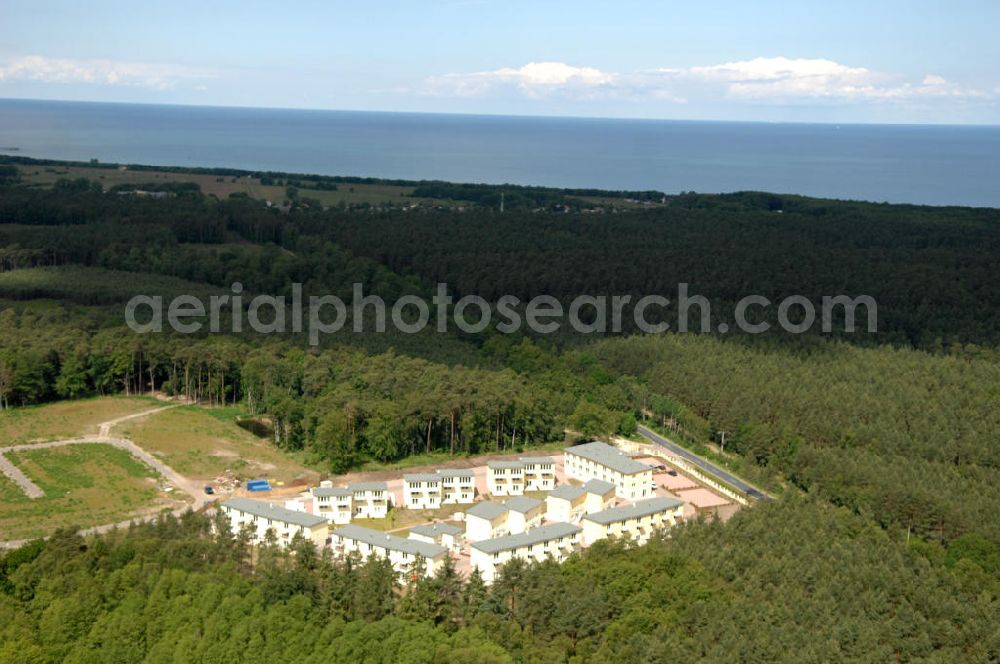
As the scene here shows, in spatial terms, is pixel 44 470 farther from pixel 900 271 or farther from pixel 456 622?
pixel 900 271

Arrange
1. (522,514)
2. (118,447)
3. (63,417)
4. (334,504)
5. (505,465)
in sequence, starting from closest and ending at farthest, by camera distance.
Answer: (522,514), (334,504), (505,465), (118,447), (63,417)

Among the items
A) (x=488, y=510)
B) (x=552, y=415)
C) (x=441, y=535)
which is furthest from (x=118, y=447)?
(x=552, y=415)

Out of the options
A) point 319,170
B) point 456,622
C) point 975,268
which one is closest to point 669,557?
point 456,622

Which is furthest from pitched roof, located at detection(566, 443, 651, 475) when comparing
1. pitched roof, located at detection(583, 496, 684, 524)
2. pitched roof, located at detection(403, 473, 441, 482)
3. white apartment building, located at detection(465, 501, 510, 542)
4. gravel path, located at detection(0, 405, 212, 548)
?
gravel path, located at detection(0, 405, 212, 548)

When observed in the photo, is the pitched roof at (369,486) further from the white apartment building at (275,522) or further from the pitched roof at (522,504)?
the pitched roof at (522,504)

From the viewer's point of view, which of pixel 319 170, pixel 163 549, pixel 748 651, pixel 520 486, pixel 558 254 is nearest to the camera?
pixel 748 651

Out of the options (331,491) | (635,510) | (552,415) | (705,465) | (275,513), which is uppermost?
(552,415)

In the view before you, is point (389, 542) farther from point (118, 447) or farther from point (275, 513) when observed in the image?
point (118, 447)
